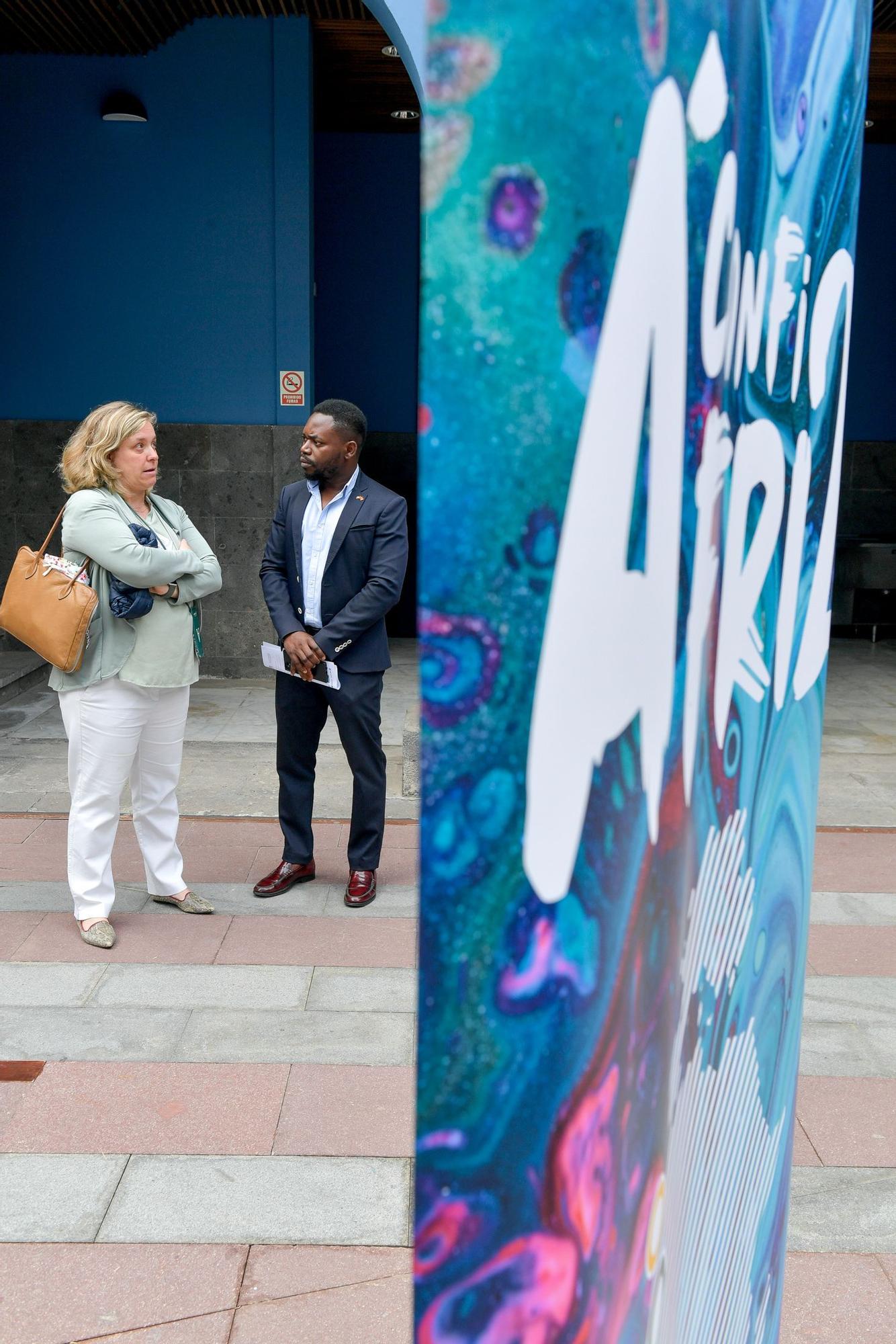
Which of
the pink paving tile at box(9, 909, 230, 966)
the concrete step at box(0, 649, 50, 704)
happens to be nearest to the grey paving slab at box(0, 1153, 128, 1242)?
the pink paving tile at box(9, 909, 230, 966)

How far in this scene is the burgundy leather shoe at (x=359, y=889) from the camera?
501 centimetres

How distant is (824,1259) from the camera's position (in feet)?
9.43

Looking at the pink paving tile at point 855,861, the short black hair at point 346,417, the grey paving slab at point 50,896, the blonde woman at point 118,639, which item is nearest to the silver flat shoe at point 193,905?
the grey paving slab at point 50,896

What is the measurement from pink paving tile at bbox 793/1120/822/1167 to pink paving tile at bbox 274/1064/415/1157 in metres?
1.02

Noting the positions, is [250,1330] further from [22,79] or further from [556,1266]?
[22,79]

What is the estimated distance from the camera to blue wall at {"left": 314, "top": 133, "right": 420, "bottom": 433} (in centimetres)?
1262

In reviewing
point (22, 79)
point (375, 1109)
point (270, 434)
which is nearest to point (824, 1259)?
point (375, 1109)

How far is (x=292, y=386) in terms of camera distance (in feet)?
31.2

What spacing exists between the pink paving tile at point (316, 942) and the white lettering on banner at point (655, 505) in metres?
3.44

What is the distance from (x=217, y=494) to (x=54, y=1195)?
23.5 feet

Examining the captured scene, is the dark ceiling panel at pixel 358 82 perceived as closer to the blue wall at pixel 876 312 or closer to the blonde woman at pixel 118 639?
the blue wall at pixel 876 312

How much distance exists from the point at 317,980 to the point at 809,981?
1.72m

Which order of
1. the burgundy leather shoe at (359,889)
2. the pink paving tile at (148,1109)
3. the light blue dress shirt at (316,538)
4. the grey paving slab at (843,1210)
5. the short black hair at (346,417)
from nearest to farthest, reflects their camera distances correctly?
1. the grey paving slab at (843,1210)
2. the pink paving tile at (148,1109)
3. the short black hair at (346,417)
4. the light blue dress shirt at (316,538)
5. the burgundy leather shoe at (359,889)

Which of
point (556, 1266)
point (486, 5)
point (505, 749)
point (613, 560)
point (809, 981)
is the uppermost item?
point (486, 5)
